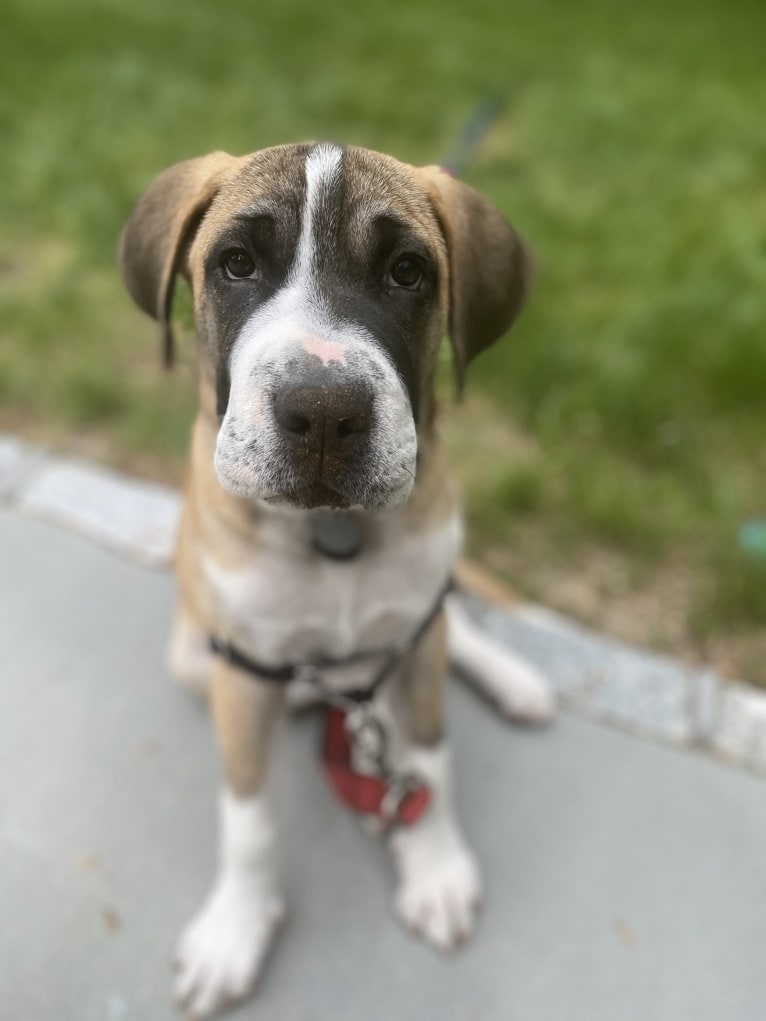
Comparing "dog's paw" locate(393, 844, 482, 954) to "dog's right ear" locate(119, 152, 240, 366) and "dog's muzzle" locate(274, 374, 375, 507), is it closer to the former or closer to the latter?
"dog's muzzle" locate(274, 374, 375, 507)

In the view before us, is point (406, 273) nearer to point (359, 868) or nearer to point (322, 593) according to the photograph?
point (322, 593)

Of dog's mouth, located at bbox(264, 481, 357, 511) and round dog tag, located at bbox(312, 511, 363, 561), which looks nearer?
dog's mouth, located at bbox(264, 481, 357, 511)

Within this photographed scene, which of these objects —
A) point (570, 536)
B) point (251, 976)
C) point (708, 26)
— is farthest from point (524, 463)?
Answer: point (708, 26)

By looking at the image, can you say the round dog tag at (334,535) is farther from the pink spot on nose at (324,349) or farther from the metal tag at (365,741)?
the metal tag at (365,741)

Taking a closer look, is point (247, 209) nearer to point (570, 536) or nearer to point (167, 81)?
point (570, 536)

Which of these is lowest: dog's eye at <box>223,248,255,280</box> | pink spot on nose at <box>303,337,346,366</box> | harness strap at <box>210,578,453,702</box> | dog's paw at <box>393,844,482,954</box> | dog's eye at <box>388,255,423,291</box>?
dog's paw at <box>393,844,482,954</box>

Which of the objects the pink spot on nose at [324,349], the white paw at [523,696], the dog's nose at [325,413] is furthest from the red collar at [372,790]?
the pink spot on nose at [324,349]

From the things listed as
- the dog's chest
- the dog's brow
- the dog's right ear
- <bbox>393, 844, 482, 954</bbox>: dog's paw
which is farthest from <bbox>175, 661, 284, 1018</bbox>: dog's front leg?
the dog's brow

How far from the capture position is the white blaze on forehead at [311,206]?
1479 mm

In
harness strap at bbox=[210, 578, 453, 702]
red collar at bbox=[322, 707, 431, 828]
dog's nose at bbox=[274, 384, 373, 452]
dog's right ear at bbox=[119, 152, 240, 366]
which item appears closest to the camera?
dog's nose at bbox=[274, 384, 373, 452]

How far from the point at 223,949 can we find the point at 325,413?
1335mm

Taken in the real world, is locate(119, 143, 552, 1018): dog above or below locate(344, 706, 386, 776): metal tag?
above

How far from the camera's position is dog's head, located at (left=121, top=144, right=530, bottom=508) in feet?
4.53

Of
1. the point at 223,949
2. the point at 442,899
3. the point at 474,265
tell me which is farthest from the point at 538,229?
the point at 223,949
